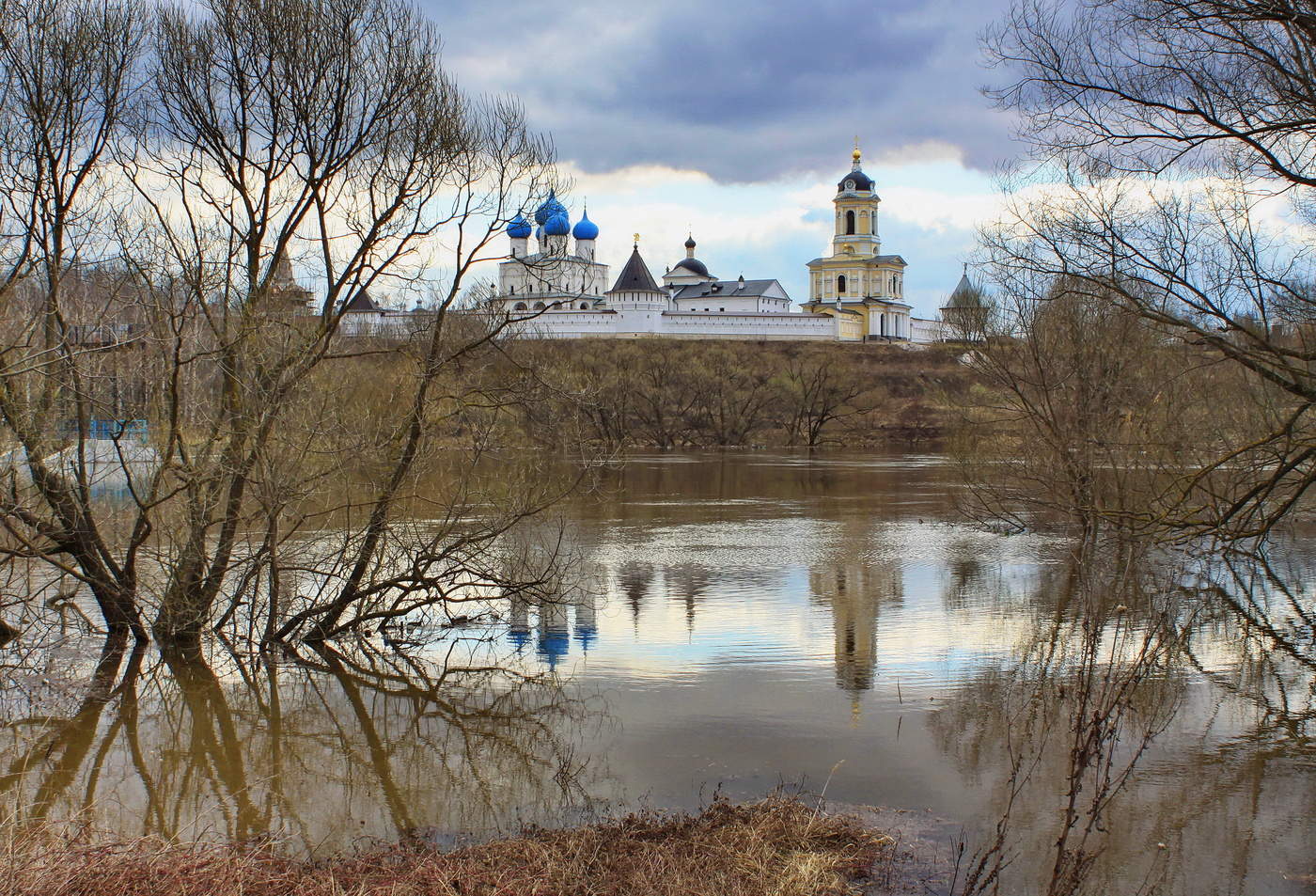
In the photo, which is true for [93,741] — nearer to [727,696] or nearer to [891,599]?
[727,696]

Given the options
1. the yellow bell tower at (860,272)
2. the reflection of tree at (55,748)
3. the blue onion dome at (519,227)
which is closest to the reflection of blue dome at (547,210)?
the blue onion dome at (519,227)

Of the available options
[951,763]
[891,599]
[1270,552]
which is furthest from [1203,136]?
[1270,552]

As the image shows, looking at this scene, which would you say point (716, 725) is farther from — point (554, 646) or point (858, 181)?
point (858, 181)

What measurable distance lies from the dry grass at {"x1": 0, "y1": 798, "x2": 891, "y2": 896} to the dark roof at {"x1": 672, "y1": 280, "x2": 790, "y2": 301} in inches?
3248

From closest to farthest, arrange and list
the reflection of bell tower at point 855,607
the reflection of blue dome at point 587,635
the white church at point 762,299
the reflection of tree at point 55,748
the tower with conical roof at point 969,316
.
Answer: the reflection of tree at point 55,748 < the reflection of bell tower at point 855,607 < the reflection of blue dome at point 587,635 < the tower with conical roof at point 969,316 < the white church at point 762,299

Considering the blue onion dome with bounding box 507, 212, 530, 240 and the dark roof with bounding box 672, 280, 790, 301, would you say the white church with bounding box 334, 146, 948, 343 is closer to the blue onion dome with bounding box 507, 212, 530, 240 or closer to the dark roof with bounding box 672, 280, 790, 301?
the dark roof with bounding box 672, 280, 790, 301

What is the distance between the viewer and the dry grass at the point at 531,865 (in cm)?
453

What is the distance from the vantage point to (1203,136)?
7344mm

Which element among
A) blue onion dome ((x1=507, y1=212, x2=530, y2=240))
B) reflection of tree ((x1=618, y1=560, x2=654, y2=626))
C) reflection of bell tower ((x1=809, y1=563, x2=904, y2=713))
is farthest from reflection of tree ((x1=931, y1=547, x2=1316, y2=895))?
blue onion dome ((x1=507, y1=212, x2=530, y2=240))

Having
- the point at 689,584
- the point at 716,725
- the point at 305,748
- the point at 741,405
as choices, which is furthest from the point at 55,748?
the point at 741,405

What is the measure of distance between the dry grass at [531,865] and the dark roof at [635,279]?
249 ft

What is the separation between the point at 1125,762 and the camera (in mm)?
6762

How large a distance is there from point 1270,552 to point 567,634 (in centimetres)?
1104

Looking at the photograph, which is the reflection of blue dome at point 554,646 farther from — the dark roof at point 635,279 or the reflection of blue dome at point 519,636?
the dark roof at point 635,279
